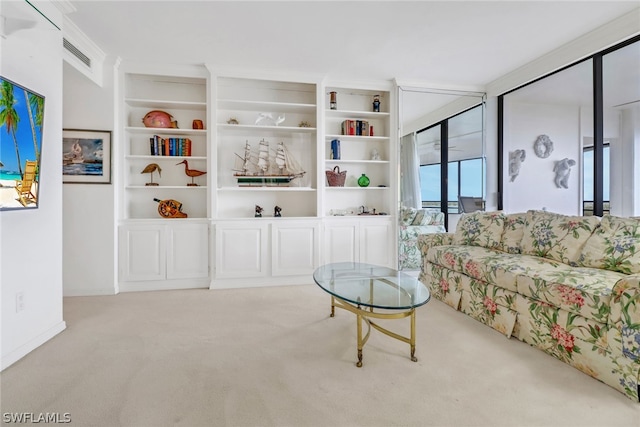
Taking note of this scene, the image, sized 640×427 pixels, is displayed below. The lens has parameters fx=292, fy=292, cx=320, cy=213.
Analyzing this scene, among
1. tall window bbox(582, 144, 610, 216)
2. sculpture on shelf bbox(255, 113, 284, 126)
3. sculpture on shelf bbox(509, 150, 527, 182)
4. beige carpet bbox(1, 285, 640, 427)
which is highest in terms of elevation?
sculpture on shelf bbox(255, 113, 284, 126)

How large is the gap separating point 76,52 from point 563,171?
5.29m

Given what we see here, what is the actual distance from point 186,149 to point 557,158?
4466 millimetres

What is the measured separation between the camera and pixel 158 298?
304cm

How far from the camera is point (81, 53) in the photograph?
2.77 m

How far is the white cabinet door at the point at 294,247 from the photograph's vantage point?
351 centimetres

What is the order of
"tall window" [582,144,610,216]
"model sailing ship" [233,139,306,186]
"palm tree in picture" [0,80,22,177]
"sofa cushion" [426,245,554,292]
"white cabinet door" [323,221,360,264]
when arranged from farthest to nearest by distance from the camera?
"white cabinet door" [323,221,360,264] → "model sailing ship" [233,139,306,186] → "tall window" [582,144,610,216] → "sofa cushion" [426,245,554,292] → "palm tree in picture" [0,80,22,177]

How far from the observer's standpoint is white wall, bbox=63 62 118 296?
120 inches

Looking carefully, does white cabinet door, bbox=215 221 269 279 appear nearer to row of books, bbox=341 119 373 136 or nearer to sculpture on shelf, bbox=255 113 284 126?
sculpture on shelf, bbox=255 113 284 126

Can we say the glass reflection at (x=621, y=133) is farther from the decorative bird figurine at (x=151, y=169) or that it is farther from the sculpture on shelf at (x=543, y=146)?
the decorative bird figurine at (x=151, y=169)

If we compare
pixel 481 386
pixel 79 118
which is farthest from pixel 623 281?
pixel 79 118

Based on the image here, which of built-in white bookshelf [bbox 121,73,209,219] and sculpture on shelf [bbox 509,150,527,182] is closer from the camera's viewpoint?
built-in white bookshelf [bbox 121,73,209,219]

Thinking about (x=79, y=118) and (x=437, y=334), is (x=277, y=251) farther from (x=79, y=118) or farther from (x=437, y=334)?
(x=79, y=118)

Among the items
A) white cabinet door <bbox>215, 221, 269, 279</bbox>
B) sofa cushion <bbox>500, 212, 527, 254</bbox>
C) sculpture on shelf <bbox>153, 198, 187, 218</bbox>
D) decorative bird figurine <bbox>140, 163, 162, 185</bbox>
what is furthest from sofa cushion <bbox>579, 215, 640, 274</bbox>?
decorative bird figurine <bbox>140, 163, 162, 185</bbox>

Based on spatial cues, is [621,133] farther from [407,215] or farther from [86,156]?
[86,156]
